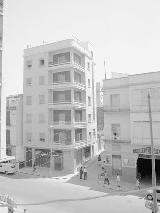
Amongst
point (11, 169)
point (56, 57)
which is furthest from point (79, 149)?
point (56, 57)

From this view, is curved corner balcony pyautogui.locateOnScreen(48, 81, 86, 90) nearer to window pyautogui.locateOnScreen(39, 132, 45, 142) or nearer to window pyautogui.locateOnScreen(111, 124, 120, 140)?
window pyautogui.locateOnScreen(39, 132, 45, 142)

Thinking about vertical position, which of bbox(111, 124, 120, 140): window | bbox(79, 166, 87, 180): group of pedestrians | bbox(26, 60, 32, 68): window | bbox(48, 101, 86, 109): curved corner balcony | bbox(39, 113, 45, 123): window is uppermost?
bbox(26, 60, 32, 68): window

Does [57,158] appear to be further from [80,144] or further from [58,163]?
[80,144]

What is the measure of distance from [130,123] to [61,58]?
55.9ft

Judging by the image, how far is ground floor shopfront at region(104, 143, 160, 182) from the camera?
28583 millimetres

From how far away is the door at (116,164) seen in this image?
1239 inches

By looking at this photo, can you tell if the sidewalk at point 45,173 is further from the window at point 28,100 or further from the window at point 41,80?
the window at point 41,80

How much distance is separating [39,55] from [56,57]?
10.4 ft

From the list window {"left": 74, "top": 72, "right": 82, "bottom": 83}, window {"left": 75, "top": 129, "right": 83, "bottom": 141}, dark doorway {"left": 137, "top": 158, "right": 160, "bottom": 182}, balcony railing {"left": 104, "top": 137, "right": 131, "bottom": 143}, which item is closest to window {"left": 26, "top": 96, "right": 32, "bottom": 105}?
window {"left": 74, "top": 72, "right": 82, "bottom": 83}

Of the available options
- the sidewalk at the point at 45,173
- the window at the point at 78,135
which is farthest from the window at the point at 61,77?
the sidewalk at the point at 45,173

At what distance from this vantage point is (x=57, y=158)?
123ft

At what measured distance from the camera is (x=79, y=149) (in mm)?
39406

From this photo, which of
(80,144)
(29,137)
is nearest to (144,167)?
(80,144)

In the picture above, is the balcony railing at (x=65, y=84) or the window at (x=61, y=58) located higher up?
the window at (x=61, y=58)
